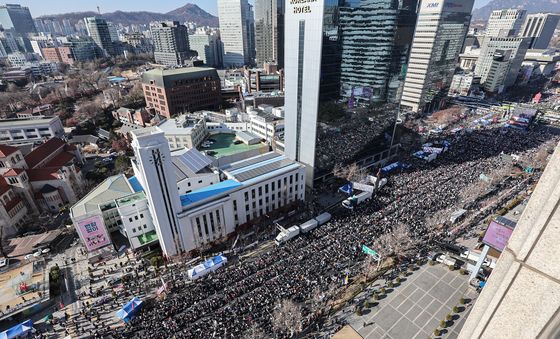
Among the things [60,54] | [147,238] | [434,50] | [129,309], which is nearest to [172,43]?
[60,54]

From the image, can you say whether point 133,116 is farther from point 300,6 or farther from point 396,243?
point 396,243

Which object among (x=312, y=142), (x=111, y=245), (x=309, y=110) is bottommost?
(x=111, y=245)

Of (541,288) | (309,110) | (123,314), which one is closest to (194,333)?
(123,314)

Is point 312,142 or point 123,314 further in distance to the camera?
point 312,142

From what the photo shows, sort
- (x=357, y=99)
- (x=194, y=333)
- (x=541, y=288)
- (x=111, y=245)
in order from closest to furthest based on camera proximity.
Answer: (x=541, y=288), (x=194, y=333), (x=111, y=245), (x=357, y=99)

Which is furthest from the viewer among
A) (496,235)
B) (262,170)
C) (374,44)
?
(374,44)

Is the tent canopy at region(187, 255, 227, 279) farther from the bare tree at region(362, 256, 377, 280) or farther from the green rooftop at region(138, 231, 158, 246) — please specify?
the bare tree at region(362, 256, 377, 280)

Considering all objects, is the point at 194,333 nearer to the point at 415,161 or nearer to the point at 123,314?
the point at 123,314
